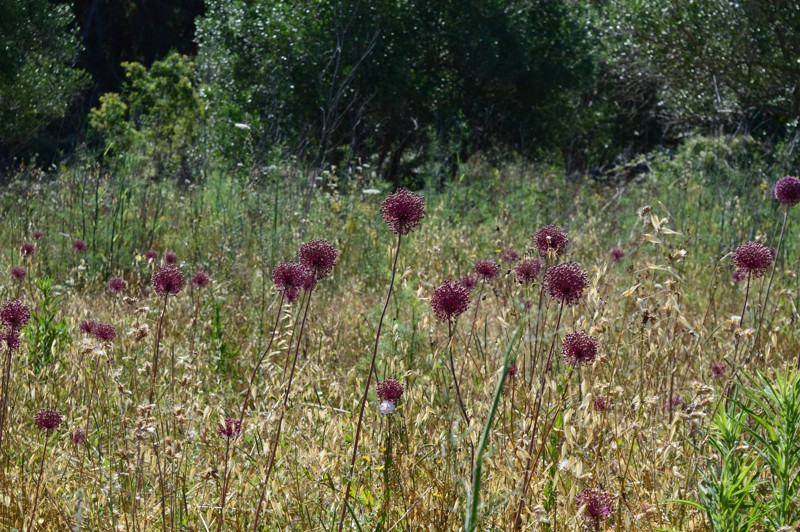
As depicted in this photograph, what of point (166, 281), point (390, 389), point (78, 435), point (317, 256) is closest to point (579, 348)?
point (390, 389)

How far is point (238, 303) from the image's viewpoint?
4.64 m

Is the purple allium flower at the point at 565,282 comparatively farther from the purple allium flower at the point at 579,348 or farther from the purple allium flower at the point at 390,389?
the purple allium flower at the point at 390,389

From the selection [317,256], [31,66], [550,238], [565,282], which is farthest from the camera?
[31,66]

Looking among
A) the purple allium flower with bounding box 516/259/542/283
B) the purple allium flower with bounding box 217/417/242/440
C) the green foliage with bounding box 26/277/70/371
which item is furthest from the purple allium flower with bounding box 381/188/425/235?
the green foliage with bounding box 26/277/70/371

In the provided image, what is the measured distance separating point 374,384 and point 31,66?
30.5 feet

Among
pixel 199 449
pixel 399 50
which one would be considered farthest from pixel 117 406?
pixel 399 50

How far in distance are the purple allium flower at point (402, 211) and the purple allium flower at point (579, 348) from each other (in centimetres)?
49

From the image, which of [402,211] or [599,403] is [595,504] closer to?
[599,403]

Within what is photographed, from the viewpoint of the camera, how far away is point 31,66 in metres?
10.5

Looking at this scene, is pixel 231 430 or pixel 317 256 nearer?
pixel 317 256

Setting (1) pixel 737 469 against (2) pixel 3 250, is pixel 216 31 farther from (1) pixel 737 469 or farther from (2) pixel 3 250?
(1) pixel 737 469

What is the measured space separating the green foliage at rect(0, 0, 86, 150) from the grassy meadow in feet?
11.7

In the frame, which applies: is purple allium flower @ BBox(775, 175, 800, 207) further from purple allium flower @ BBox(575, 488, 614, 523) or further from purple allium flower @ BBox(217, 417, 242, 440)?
purple allium flower @ BBox(217, 417, 242, 440)

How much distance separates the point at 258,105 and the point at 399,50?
8.07 ft
